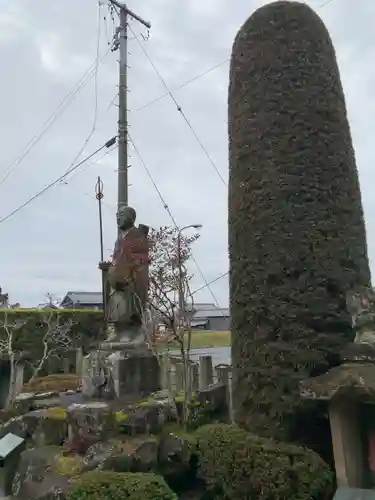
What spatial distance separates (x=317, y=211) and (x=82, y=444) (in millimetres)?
4160

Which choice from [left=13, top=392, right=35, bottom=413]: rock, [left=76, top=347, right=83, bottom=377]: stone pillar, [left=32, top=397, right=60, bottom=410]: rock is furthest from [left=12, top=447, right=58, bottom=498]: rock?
[left=76, top=347, right=83, bottom=377]: stone pillar

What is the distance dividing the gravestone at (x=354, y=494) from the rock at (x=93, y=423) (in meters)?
2.98

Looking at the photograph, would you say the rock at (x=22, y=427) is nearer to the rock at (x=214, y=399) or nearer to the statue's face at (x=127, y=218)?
Result: the rock at (x=214, y=399)

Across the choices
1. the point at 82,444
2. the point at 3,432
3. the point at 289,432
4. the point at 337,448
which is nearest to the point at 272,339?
the point at 289,432

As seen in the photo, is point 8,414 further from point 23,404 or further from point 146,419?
point 146,419

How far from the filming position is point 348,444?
14.3 feet

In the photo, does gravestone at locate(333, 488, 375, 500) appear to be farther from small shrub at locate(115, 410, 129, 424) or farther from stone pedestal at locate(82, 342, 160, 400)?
A: stone pedestal at locate(82, 342, 160, 400)

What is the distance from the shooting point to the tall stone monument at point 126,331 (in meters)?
7.86

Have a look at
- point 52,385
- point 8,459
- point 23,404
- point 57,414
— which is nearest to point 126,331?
point 57,414

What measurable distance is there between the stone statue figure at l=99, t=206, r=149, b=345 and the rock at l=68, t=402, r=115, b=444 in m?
2.21

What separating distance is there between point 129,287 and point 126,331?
81cm

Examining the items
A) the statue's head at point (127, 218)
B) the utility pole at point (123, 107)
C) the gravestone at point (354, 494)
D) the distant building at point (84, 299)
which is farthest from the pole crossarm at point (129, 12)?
the distant building at point (84, 299)

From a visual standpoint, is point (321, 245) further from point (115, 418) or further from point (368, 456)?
point (115, 418)

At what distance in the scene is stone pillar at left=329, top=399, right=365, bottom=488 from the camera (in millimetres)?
4316
